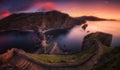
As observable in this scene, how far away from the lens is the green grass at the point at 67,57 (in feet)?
18.0

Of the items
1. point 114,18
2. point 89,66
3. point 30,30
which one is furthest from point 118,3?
point 30,30

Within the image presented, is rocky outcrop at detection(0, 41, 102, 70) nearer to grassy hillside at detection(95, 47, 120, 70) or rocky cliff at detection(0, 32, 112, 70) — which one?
rocky cliff at detection(0, 32, 112, 70)

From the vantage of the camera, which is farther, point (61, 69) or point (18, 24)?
point (18, 24)

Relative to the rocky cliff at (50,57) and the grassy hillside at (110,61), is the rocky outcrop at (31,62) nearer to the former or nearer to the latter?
the rocky cliff at (50,57)

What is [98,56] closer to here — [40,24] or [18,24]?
[40,24]

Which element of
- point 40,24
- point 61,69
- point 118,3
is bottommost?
point 61,69

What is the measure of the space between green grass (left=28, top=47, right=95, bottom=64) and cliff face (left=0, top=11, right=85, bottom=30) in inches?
22.6

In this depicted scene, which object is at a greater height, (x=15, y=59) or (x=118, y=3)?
(x=118, y=3)

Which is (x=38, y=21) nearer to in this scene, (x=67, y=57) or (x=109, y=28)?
(x=67, y=57)

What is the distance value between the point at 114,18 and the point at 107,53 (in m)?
0.71

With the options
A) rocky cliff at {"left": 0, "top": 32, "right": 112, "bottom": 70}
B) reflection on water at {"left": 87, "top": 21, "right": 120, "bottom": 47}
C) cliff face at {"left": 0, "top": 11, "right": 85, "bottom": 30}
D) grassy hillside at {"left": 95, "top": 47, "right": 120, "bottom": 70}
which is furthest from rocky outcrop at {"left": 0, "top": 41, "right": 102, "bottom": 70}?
cliff face at {"left": 0, "top": 11, "right": 85, "bottom": 30}

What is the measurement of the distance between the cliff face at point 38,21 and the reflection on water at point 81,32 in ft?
0.59

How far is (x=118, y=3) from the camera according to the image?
5715 mm

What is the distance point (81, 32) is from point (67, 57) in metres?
0.56
